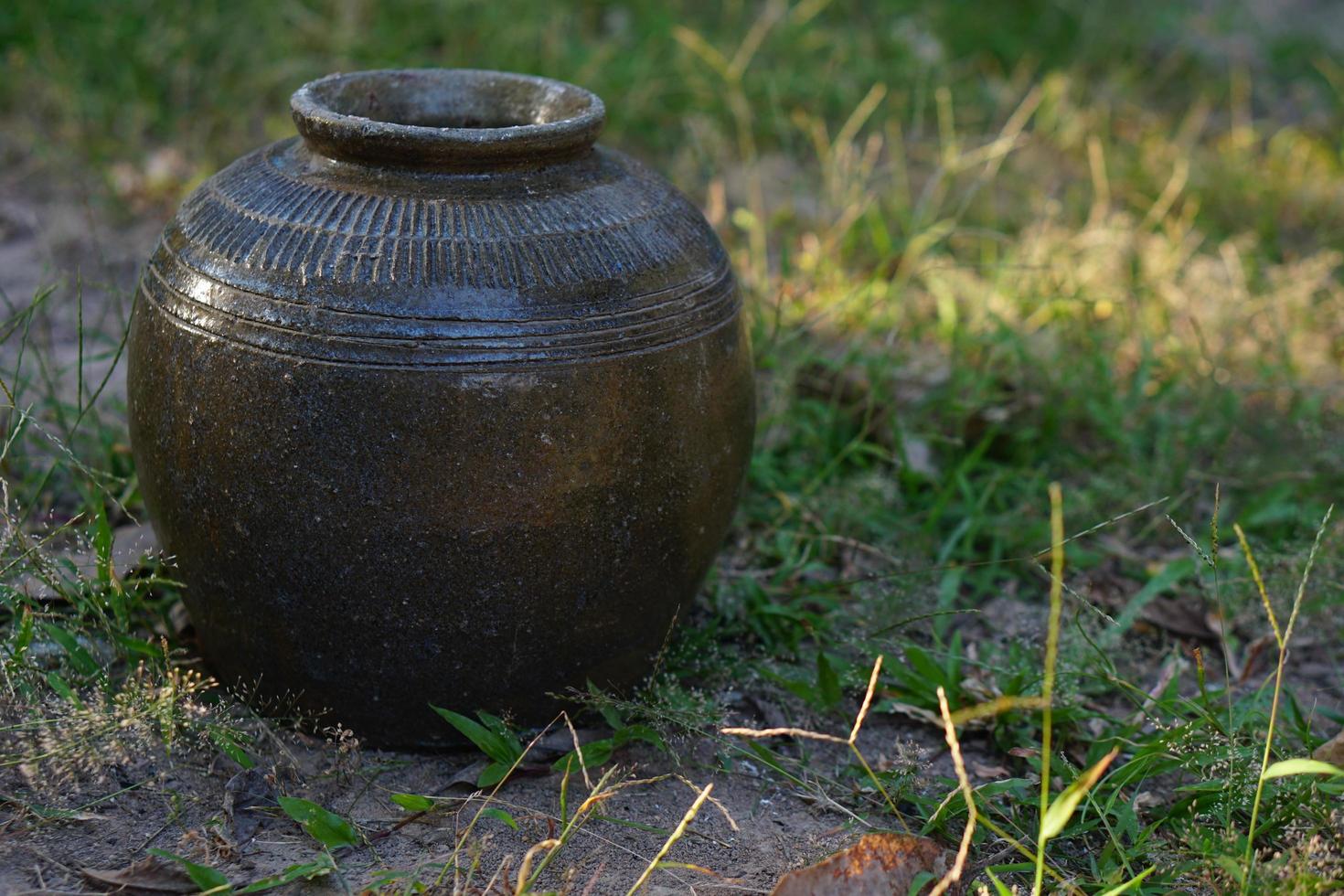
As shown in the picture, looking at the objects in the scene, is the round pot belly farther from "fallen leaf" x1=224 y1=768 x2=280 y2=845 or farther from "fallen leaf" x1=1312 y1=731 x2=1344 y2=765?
"fallen leaf" x1=1312 y1=731 x2=1344 y2=765

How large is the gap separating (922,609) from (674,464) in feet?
2.86

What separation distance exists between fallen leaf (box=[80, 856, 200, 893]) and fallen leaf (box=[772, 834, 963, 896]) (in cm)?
85

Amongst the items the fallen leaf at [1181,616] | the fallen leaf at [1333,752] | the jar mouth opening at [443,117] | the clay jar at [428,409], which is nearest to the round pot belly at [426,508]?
the clay jar at [428,409]

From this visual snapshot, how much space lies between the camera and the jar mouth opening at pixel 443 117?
2.12 meters

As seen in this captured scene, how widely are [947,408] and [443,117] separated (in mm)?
1546

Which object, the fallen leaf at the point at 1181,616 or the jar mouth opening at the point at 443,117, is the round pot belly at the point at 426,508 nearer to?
the jar mouth opening at the point at 443,117

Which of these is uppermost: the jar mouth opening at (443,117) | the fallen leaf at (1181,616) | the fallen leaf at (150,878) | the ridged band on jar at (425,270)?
the jar mouth opening at (443,117)

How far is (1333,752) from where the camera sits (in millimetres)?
2207

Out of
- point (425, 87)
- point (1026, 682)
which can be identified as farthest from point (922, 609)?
point (425, 87)

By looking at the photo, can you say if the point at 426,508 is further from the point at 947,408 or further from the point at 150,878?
the point at 947,408

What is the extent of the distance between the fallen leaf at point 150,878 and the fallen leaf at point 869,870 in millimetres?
852

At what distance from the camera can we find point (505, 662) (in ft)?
7.45

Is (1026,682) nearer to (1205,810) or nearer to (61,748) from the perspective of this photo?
(1205,810)

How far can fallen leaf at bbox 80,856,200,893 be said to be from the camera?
198 cm
